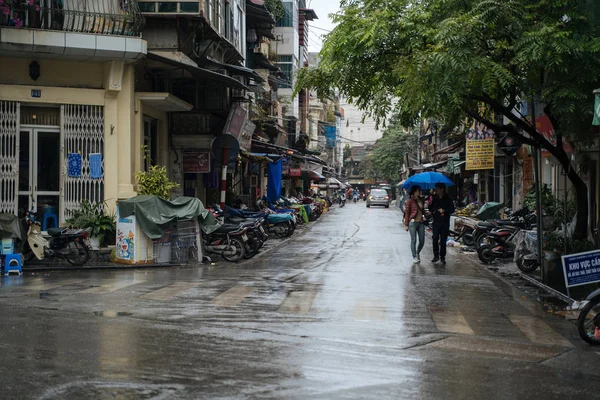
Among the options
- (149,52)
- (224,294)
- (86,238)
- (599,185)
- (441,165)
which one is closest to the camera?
A: (224,294)

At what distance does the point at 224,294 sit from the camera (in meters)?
13.4

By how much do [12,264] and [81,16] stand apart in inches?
274

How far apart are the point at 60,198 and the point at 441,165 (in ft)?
102

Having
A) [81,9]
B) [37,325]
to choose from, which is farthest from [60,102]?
[37,325]

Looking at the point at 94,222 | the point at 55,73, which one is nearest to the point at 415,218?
the point at 94,222

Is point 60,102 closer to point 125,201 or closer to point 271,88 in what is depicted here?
point 125,201

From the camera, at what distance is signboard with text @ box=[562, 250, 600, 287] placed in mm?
11156

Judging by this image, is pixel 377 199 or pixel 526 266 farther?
pixel 377 199

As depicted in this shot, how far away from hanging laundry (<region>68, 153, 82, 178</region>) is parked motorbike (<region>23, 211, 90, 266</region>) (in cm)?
235

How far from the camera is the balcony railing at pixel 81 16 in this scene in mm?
20016

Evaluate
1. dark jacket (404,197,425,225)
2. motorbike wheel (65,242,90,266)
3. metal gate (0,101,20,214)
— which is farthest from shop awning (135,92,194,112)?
dark jacket (404,197,425,225)

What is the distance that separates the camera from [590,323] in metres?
9.64

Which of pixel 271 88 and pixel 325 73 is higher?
pixel 271 88

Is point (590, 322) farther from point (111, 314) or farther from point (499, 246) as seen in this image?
point (499, 246)
